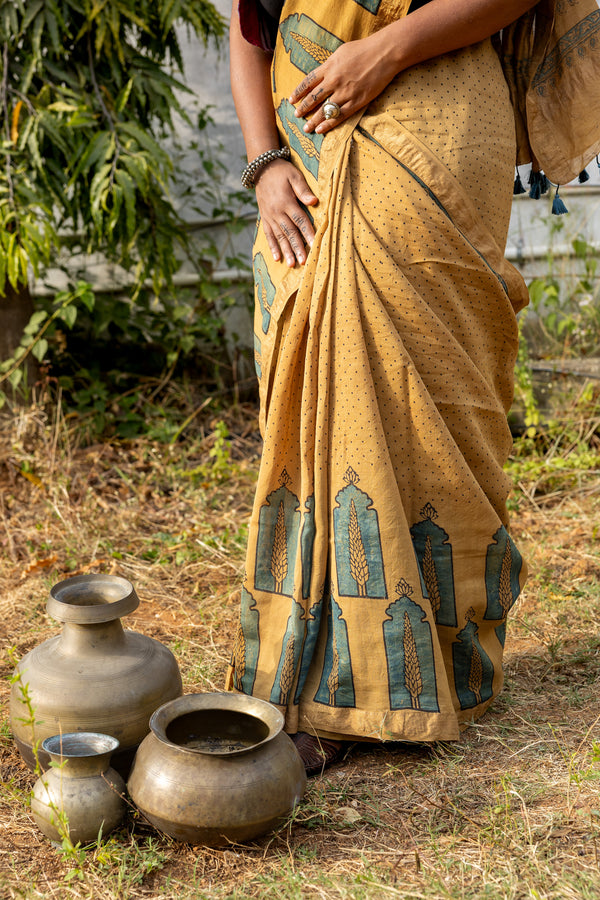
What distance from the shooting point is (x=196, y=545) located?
11.6 ft

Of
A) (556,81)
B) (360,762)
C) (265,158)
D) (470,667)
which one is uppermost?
(556,81)

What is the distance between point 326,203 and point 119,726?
4.02 feet

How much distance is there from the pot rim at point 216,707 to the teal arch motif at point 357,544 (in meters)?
0.32

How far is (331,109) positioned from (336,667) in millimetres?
1262

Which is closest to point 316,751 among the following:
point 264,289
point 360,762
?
point 360,762

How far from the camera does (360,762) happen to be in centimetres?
205

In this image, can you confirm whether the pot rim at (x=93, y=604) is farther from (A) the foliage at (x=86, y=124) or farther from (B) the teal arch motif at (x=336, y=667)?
(A) the foliage at (x=86, y=124)

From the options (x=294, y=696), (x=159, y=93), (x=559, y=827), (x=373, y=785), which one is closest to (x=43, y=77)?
(x=159, y=93)

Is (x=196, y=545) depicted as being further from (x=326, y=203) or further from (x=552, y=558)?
(x=326, y=203)

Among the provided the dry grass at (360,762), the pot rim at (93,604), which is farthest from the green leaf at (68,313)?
the pot rim at (93,604)

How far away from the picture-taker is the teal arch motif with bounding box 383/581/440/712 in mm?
1962

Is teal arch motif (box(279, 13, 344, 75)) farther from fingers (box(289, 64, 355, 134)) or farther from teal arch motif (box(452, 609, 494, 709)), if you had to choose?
teal arch motif (box(452, 609, 494, 709))

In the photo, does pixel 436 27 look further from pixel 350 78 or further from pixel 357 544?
pixel 357 544

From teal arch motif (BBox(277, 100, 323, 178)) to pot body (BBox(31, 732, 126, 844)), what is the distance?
4.46ft
